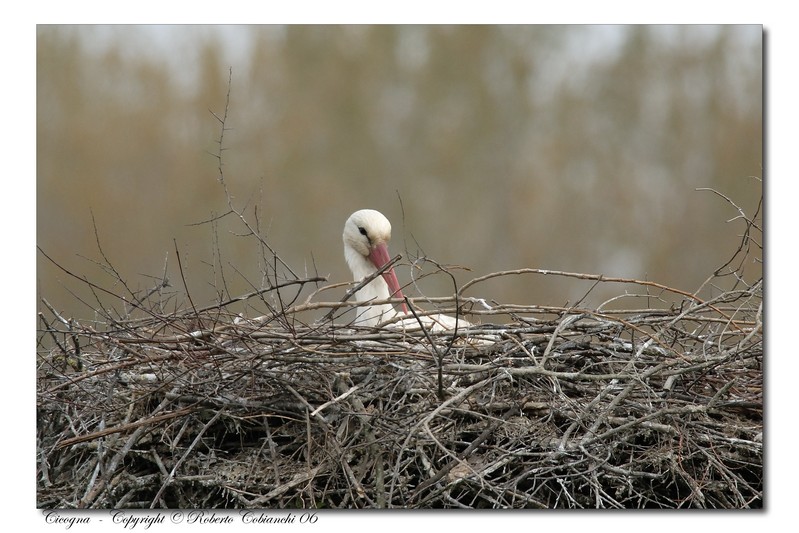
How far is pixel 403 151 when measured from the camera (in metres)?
5.18

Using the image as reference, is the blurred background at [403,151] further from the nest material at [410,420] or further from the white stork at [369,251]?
the nest material at [410,420]

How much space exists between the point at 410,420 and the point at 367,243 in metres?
1.36

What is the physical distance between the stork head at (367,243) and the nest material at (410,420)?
0.97m

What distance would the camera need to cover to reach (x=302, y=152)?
15.9 ft

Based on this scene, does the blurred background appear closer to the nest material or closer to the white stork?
the white stork

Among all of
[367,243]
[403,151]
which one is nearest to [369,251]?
[367,243]

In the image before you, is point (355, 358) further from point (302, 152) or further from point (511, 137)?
point (511, 137)

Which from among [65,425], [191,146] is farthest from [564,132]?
[65,425]

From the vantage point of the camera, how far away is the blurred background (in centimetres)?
319

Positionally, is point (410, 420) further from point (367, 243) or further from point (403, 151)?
point (403, 151)

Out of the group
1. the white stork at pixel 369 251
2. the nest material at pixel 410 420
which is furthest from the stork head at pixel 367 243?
the nest material at pixel 410 420

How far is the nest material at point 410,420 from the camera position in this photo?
7.93ft

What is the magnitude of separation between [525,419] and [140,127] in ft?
7.74

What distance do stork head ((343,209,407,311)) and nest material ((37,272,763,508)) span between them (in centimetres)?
97
